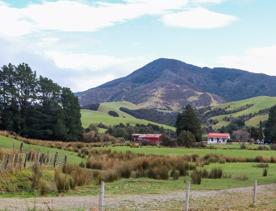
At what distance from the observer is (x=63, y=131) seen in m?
91.8

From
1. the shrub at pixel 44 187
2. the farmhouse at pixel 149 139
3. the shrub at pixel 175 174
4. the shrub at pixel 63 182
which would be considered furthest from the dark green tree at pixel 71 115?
the shrub at pixel 44 187

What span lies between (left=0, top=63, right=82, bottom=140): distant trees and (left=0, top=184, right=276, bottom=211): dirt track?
2545 inches

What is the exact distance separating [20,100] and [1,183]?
70.9 meters

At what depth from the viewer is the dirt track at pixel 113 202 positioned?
21.0 m

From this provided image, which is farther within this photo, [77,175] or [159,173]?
[159,173]

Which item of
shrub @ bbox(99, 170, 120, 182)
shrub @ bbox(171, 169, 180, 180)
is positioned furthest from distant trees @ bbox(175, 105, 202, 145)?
shrub @ bbox(99, 170, 120, 182)

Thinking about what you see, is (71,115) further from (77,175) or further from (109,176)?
(77,175)

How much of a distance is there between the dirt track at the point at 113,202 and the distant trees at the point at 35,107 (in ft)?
212

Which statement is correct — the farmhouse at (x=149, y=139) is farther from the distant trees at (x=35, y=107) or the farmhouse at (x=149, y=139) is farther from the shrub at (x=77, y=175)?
the shrub at (x=77, y=175)

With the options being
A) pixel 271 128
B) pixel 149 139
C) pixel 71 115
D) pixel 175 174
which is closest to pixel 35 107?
pixel 71 115

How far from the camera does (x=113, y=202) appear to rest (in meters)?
23.5

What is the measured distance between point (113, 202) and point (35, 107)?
74.8 metres

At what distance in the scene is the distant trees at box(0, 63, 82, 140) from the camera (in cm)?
9062

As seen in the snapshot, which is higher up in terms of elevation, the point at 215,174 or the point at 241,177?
the point at 215,174
